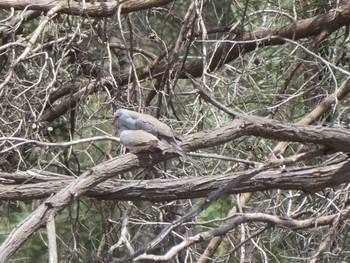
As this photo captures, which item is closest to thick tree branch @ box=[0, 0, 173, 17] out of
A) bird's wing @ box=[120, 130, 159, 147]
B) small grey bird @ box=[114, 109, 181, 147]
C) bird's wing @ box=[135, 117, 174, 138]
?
small grey bird @ box=[114, 109, 181, 147]

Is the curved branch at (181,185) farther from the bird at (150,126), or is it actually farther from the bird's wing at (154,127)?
the bird's wing at (154,127)

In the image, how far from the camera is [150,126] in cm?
402

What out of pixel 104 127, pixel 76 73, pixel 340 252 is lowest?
pixel 104 127

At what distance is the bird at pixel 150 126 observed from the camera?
3814 millimetres

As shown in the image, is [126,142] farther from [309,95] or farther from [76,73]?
[309,95]

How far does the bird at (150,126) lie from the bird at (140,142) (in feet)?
0.14

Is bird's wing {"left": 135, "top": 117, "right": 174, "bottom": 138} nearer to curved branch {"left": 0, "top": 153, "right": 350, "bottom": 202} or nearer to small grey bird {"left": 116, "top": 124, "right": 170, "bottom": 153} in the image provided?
small grey bird {"left": 116, "top": 124, "right": 170, "bottom": 153}

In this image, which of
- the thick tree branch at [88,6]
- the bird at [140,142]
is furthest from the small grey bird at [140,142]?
the thick tree branch at [88,6]

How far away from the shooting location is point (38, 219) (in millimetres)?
3422

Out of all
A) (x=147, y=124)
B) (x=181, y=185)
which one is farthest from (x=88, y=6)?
(x=181, y=185)

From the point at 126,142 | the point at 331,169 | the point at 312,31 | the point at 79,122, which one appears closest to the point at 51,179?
the point at 126,142

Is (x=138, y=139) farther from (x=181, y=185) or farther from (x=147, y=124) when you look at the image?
(x=181, y=185)

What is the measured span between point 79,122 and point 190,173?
0.74 meters

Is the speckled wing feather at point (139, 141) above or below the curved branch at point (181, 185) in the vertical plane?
above
